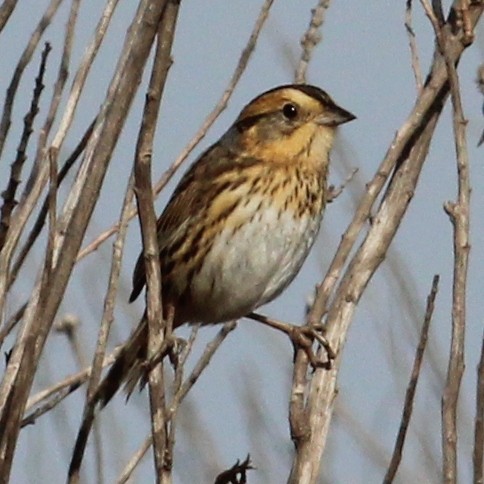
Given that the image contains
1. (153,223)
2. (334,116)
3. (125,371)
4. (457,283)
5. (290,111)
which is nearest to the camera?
(153,223)

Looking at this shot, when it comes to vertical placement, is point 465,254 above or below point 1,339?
above

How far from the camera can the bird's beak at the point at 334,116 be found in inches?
154

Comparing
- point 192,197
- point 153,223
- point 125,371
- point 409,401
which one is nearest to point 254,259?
point 192,197

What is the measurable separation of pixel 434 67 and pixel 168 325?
87cm

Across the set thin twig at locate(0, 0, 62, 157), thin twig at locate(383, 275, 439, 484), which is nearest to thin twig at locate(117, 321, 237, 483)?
thin twig at locate(383, 275, 439, 484)

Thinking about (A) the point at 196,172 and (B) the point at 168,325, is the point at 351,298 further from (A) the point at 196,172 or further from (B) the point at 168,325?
(A) the point at 196,172

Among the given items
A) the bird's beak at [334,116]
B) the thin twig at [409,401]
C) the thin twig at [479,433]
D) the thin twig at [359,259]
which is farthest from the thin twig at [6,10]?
the bird's beak at [334,116]

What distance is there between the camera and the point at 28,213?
2750mm

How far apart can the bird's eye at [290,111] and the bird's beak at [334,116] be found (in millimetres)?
106

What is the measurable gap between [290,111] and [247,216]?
1.41 feet

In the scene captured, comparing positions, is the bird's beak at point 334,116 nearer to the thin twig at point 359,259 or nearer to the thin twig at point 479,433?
the thin twig at point 359,259

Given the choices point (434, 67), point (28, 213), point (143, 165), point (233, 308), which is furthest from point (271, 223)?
point (143, 165)

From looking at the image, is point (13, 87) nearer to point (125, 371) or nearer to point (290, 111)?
point (125, 371)

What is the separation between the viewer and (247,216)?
3.81 m
